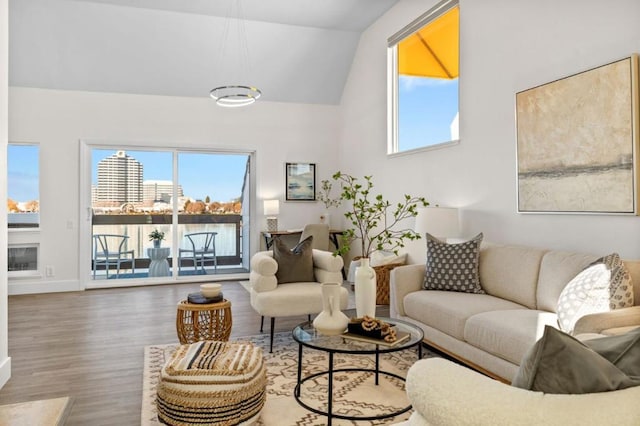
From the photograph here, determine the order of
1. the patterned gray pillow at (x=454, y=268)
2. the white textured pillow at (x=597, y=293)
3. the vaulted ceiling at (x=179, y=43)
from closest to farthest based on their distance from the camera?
the white textured pillow at (x=597, y=293) → the patterned gray pillow at (x=454, y=268) → the vaulted ceiling at (x=179, y=43)

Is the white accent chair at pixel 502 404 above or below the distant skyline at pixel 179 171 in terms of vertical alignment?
below

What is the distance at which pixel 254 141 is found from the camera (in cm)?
741

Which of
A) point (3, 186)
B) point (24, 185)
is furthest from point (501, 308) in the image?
point (24, 185)

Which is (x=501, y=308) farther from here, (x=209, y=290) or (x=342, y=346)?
(x=209, y=290)

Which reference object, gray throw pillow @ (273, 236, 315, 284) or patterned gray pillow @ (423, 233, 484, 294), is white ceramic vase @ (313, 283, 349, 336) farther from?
gray throw pillow @ (273, 236, 315, 284)

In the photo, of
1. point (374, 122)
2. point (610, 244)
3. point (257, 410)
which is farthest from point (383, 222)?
point (257, 410)

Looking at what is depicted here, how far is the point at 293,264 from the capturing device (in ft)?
13.6

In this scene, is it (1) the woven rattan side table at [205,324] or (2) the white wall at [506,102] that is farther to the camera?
(1) the woven rattan side table at [205,324]

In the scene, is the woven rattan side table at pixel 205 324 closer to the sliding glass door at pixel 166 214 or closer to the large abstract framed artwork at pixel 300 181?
the sliding glass door at pixel 166 214

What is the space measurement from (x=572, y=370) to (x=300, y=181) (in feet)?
22.0

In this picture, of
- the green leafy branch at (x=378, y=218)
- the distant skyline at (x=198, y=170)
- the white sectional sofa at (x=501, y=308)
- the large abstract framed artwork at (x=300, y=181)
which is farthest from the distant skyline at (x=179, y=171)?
the white sectional sofa at (x=501, y=308)

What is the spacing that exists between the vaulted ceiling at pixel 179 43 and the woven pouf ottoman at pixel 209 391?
4806 mm

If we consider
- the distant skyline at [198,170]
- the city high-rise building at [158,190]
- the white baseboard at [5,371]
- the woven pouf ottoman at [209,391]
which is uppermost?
the distant skyline at [198,170]

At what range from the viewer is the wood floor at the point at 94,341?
9.24ft
